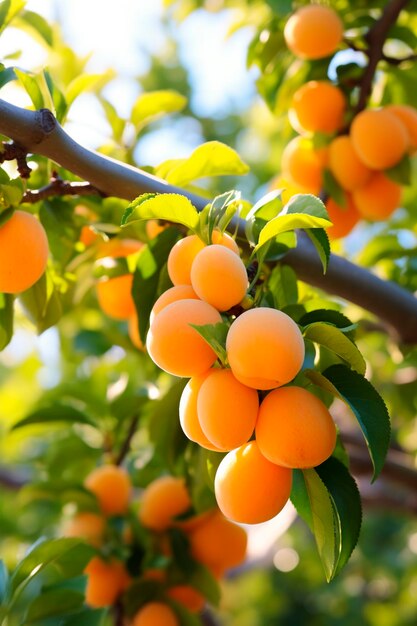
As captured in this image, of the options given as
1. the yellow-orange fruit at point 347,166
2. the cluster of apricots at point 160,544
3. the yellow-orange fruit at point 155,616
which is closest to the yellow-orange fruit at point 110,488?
the cluster of apricots at point 160,544

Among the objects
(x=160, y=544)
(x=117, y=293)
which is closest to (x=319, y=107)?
(x=117, y=293)

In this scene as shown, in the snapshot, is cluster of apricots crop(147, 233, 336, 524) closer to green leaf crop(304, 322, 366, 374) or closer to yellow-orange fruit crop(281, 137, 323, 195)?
green leaf crop(304, 322, 366, 374)

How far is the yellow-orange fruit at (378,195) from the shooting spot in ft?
4.73

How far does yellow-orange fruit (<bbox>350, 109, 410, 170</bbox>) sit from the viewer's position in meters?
1.33

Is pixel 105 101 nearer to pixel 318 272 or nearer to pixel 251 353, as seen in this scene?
pixel 318 272

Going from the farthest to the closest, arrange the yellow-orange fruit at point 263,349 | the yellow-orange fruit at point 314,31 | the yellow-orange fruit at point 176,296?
the yellow-orange fruit at point 314,31
the yellow-orange fruit at point 176,296
the yellow-orange fruit at point 263,349

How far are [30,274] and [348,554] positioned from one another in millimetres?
517

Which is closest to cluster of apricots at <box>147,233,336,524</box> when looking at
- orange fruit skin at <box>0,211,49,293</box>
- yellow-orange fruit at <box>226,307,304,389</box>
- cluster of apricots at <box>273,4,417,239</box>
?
yellow-orange fruit at <box>226,307,304,389</box>

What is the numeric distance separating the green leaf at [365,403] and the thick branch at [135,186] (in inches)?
12.4

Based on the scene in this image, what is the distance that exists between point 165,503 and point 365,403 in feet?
2.67

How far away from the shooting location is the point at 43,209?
1116 millimetres

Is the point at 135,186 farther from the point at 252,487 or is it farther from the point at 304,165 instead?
the point at 304,165

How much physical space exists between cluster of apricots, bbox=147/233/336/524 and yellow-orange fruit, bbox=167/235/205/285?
67 millimetres

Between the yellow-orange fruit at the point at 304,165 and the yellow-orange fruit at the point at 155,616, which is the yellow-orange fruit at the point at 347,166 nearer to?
the yellow-orange fruit at the point at 304,165
